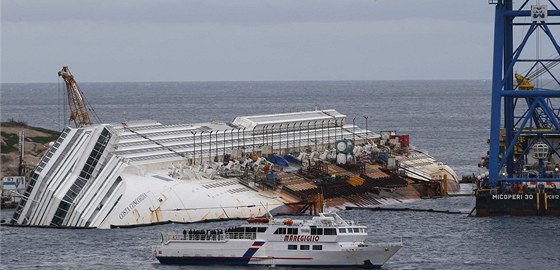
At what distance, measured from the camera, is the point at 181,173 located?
13000cm

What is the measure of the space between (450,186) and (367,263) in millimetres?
61851

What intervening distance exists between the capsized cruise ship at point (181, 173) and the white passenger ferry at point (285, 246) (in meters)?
22.7

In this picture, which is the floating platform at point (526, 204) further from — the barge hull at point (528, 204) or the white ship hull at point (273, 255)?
the white ship hull at point (273, 255)

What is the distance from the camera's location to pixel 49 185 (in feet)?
414

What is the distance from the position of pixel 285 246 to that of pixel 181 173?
1409 inches

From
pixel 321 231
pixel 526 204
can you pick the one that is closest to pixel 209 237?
pixel 321 231

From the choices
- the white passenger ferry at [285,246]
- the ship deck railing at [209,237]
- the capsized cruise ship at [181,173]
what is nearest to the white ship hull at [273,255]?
the white passenger ferry at [285,246]

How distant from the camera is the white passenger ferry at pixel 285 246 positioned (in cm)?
9475

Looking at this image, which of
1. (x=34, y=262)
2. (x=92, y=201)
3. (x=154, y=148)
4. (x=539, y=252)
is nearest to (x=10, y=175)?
(x=154, y=148)

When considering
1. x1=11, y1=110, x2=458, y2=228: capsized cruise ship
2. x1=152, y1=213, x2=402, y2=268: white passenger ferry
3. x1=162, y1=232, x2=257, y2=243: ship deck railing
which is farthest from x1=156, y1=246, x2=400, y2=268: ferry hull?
x1=11, y1=110, x2=458, y2=228: capsized cruise ship

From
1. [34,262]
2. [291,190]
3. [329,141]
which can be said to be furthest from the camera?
[329,141]

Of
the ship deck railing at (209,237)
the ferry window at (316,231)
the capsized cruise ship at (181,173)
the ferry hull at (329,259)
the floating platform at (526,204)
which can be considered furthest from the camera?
the floating platform at (526,204)

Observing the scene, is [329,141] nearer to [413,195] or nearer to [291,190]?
[413,195]

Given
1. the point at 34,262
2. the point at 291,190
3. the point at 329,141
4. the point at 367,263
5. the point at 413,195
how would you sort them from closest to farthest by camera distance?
1. the point at 367,263
2. the point at 34,262
3. the point at 291,190
4. the point at 413,195
5. the point at 329,141
